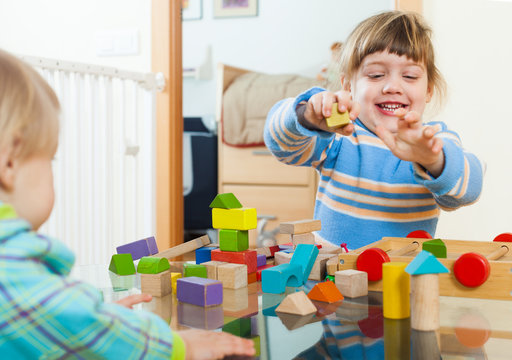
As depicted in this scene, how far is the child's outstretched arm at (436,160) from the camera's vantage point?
0.75m

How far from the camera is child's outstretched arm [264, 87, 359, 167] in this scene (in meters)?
0.77

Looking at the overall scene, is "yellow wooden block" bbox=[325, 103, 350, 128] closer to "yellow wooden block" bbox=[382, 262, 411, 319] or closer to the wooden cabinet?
"yellow wooden block" bbox=[382, 262, 411, 319]

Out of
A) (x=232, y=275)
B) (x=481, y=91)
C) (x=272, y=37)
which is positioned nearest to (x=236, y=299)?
(x=232, y=275)

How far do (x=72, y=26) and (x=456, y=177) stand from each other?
7.06ft

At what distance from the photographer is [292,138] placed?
1018 millimetres

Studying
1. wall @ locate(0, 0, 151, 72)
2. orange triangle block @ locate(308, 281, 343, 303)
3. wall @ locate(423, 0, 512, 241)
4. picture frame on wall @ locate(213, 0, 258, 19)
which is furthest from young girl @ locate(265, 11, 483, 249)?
picture frame on wall @ locate(213, 0, 258, 19)

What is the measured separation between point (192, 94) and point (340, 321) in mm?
3646

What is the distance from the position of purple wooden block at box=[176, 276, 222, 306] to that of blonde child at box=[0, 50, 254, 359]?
148 mm

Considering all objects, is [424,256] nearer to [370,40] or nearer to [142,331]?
[142,331]

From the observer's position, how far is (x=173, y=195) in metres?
2.40

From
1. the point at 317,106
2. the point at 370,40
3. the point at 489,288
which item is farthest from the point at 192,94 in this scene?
the point at 489,288

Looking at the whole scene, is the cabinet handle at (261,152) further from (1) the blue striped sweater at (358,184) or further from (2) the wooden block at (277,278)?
(2) the wooden block at (277,278)

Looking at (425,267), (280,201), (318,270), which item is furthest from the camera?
(280,201)

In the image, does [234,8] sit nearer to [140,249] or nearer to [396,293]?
[140,249]
